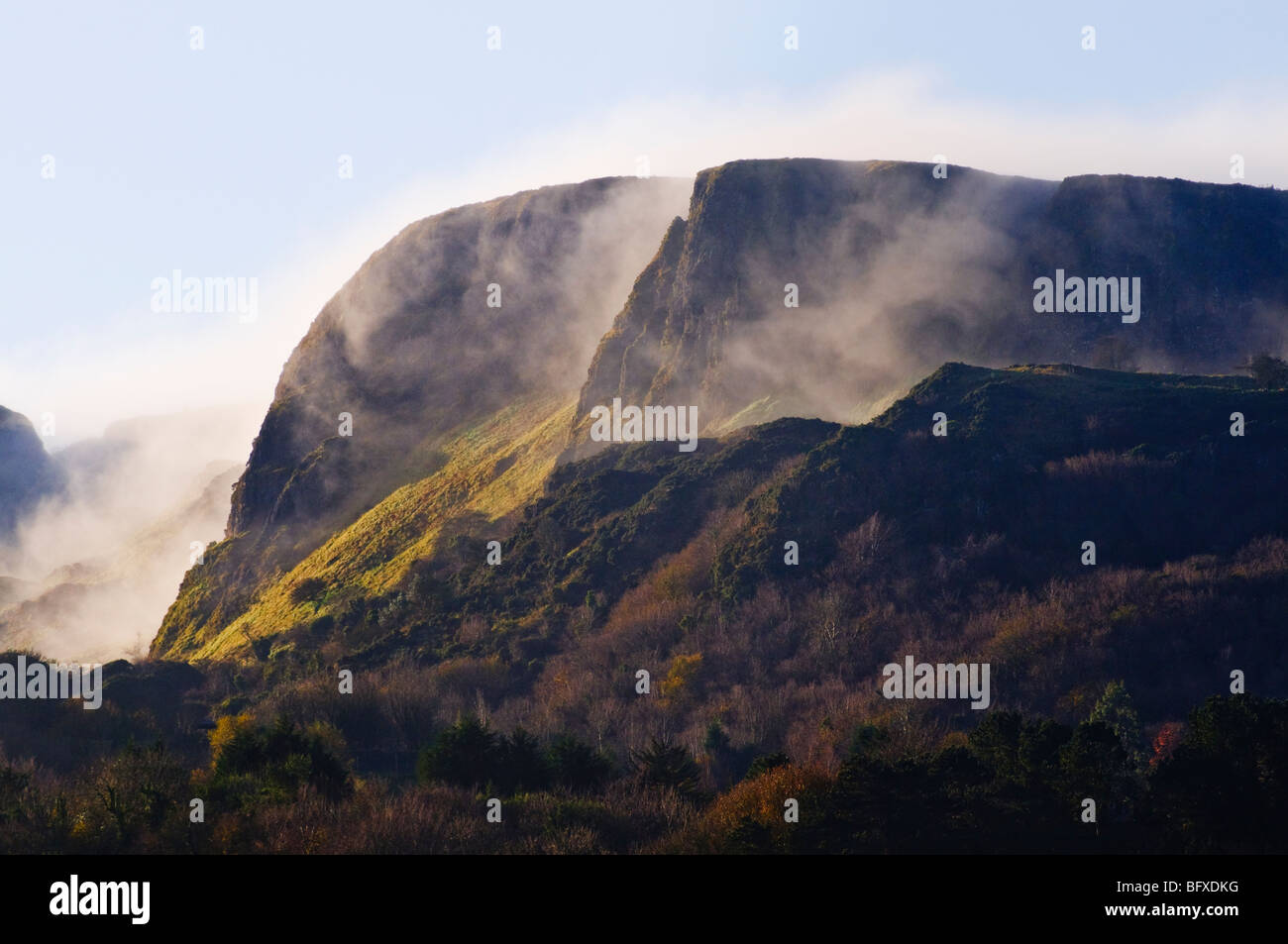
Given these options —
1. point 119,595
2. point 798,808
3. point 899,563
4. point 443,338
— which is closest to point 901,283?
point 899,563

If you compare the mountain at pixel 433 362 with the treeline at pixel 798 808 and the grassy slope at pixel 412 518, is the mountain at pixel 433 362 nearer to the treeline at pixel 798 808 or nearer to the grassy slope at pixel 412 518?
the grassy slope at pixel 412 518

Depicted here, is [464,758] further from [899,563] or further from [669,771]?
[899,563]

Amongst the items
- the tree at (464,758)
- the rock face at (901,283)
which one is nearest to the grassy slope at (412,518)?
the rock face at (901,283)

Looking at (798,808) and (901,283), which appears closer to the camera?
(798,808)

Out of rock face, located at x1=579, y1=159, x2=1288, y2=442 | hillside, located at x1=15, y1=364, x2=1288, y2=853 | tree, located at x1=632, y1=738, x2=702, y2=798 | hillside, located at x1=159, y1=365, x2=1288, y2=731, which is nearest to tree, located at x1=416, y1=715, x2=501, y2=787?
hillside, located at x1=15, y1=364, x2=1288, y2=853

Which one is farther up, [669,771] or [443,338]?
[443,338]

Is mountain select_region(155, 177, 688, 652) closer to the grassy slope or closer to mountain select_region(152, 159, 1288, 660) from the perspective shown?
Result: mountain select_region(152, 159, 1288, 660)

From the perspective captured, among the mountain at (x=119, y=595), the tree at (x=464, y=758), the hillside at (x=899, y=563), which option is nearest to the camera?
the tree at (x=464, y=758)
